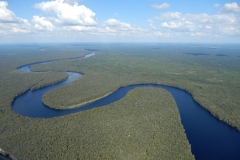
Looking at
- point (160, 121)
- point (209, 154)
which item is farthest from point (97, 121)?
point (209, 154)

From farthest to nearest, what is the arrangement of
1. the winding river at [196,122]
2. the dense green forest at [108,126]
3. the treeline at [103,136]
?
the winding river at [196,122] < the dense green forest at [108,126] < the treeline at [103,136]

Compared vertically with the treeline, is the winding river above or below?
below

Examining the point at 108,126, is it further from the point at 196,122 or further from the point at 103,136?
the point at 196,122

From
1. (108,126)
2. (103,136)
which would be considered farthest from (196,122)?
(103,136)

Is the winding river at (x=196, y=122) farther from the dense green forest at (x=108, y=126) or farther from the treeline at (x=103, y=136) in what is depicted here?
the treeline at (x=103, y=136)

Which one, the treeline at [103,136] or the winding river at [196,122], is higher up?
the treeline at [103,136]

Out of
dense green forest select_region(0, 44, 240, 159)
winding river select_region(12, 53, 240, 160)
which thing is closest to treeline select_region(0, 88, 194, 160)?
dense green forest select_region(0, 44, 240, 159)

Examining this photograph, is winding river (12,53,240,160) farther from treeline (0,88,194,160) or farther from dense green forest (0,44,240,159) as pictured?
treeline (0,88,194,160)

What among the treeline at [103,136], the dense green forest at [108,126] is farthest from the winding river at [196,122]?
the treeline at [103,136]
